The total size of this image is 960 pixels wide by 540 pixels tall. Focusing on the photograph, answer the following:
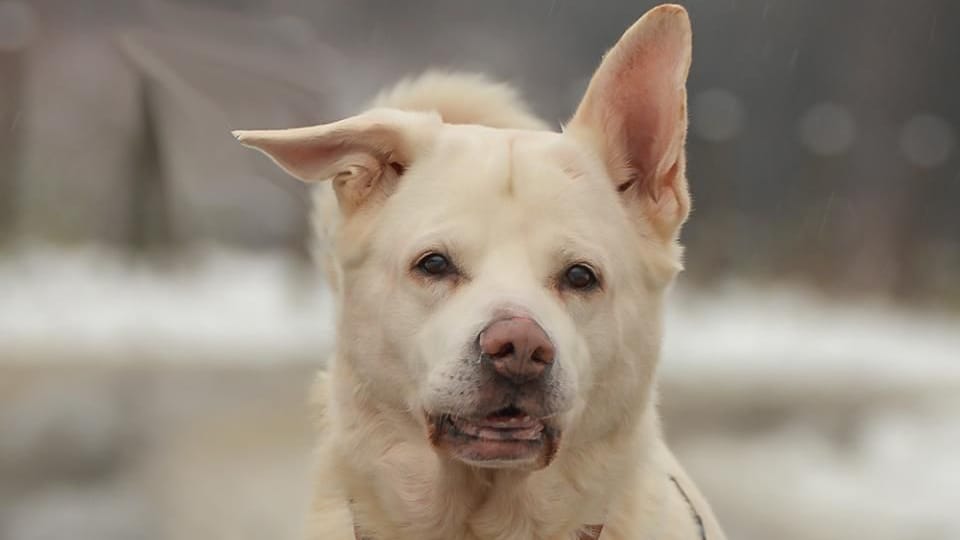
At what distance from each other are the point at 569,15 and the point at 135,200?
289cm

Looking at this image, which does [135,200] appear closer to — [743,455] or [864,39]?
[743,455]

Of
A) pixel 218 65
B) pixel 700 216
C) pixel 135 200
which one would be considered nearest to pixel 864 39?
pixel 700 216

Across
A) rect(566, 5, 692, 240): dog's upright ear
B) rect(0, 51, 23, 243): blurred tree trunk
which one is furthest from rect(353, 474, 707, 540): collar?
rect(0, 51, 23, 243): blurred tree trunk

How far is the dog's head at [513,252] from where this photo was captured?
6.15 ft

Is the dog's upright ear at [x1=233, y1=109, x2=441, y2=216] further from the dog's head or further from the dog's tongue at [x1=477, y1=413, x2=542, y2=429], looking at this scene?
the dog's tongue at [x1=477, y1=413, x2=542, y2=429]

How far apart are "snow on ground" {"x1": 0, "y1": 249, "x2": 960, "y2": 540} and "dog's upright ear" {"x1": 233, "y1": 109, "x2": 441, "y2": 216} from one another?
3.59 metres

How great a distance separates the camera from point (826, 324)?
23.7 feet

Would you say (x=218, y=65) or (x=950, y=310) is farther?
(x=950, y=310)

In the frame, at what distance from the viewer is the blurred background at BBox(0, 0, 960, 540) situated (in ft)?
20.1

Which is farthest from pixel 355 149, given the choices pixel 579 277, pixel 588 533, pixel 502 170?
pixel 588 533

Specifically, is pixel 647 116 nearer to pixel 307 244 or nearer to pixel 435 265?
pixel 435 265

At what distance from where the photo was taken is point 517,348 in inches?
70.6

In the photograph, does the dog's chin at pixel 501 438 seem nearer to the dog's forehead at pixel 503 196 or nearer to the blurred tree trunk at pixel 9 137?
the dog's forehead at pixel 503 196

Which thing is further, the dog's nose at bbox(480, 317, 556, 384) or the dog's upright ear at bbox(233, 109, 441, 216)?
the dog's upright ear at bbox(233, 109, 441, 216)
